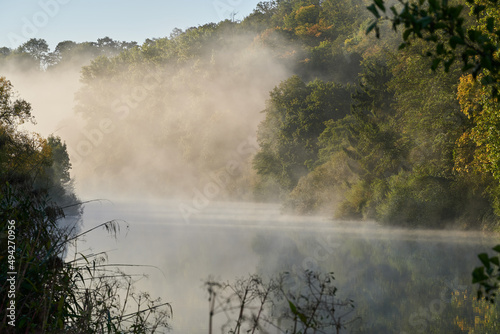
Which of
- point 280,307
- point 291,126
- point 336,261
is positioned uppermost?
point 291,126

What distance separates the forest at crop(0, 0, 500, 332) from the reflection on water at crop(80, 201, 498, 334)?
4.98 feet

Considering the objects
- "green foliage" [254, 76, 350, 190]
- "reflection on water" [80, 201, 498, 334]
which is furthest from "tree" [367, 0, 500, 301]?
"green foliage" [254, 76, 350, 190]

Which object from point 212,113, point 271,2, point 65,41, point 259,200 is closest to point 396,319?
point 259,200

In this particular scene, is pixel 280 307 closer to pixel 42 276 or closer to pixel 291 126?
pixel 42 276

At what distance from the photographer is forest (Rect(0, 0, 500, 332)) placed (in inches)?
217

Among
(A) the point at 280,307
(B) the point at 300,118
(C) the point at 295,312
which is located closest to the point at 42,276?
(C) the point at 295,312

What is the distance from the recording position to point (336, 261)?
1714cm

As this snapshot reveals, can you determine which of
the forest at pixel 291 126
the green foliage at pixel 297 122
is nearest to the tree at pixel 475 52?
the forest at pixel 291 126

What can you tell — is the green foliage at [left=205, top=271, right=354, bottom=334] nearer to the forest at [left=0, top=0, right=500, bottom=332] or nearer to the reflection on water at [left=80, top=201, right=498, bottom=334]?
the reflection on water at [left=80, top=201, right=498, bottom=334]

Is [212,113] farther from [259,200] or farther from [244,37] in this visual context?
[259,200]

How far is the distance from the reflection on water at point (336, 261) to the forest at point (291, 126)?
4.98ft

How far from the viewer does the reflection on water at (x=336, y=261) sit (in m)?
10.4

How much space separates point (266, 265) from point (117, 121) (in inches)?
3211

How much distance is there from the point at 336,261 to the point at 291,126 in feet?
85.1
